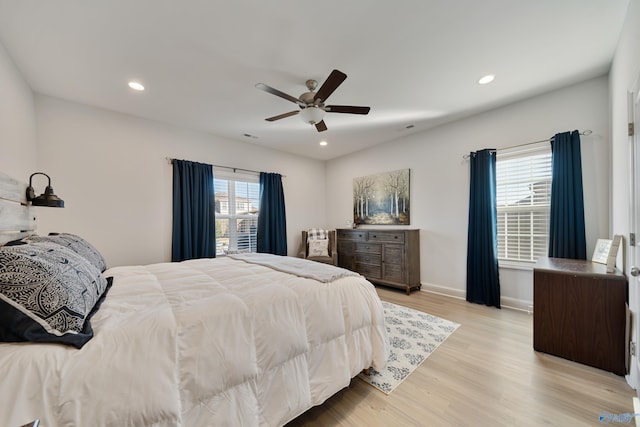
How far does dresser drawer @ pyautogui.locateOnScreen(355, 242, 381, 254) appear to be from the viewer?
4.16 metres

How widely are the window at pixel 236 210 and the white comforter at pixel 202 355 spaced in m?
2.21

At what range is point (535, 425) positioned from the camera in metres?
1.38

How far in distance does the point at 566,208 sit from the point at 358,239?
9.03 ft

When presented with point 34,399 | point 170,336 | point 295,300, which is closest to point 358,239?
point 295,300

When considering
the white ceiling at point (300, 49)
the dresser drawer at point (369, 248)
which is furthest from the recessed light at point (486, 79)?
the dresser drawer at point (369, 248)

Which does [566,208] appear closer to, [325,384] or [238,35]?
[325,384]

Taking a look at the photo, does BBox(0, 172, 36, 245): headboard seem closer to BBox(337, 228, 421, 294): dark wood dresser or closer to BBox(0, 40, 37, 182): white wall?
BBox(0, 40, 37, 182): white wall

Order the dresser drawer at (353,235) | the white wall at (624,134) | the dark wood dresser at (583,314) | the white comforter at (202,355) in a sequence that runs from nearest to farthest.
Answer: the white comforter at (202,355)
the white wall at (624,134)
the dark wood dresser at (583,314)
the dresser drawer at (353,235)

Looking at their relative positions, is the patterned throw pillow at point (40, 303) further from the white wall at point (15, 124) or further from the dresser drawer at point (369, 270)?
the dresser drawer at point (369, 270)

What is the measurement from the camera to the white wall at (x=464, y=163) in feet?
8.27

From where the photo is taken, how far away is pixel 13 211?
188cm

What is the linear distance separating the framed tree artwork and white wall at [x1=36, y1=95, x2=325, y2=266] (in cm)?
271

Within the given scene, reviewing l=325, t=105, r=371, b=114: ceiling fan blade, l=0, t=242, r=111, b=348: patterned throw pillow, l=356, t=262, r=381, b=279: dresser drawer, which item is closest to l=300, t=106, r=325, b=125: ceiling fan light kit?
l=325, t=105, r=371, b=114: ceiling fan blade

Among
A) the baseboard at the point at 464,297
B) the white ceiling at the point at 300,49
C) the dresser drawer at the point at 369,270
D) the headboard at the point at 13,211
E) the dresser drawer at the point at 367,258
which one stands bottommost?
the baseboard at the point at 464,297
